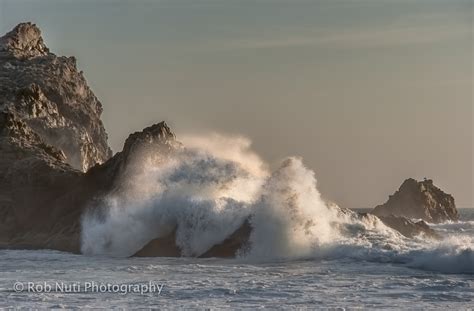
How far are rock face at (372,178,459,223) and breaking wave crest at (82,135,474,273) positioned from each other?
62.8 m

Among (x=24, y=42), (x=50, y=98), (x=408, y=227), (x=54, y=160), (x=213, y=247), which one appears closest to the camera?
(x=213, y=247)

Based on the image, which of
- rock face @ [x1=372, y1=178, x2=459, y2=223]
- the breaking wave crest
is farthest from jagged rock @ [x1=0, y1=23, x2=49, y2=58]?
rock face @ [x1=372, y1=178, x2=459, y2=223]

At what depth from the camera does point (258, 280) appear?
2588 cm

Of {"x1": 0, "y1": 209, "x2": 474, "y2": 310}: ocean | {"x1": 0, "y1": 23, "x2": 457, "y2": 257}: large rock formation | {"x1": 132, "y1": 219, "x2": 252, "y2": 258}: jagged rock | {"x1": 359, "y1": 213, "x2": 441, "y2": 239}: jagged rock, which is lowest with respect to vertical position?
{"x1": 0, "y1": 209, "x2": 474, "y2": 310}: ocean

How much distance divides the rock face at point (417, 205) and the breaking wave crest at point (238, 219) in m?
62.8

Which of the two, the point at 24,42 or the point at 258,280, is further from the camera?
the point at 24,42

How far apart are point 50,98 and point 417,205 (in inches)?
2242

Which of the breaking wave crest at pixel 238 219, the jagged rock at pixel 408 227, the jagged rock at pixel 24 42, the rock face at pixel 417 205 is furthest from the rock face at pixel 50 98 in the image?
the rock face at pixel 417 205

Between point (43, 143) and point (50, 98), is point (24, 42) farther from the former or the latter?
point (43, 143)

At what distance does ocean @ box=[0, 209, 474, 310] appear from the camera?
21641 millimetres

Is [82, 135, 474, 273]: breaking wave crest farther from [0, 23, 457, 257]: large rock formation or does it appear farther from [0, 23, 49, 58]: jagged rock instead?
[0, 23, 49, 58]: jagged rock

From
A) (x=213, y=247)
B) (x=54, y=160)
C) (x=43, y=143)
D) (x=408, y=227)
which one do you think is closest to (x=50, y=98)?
(x=43, y=143)

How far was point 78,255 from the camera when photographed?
37.8 metres

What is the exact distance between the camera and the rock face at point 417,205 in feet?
341
